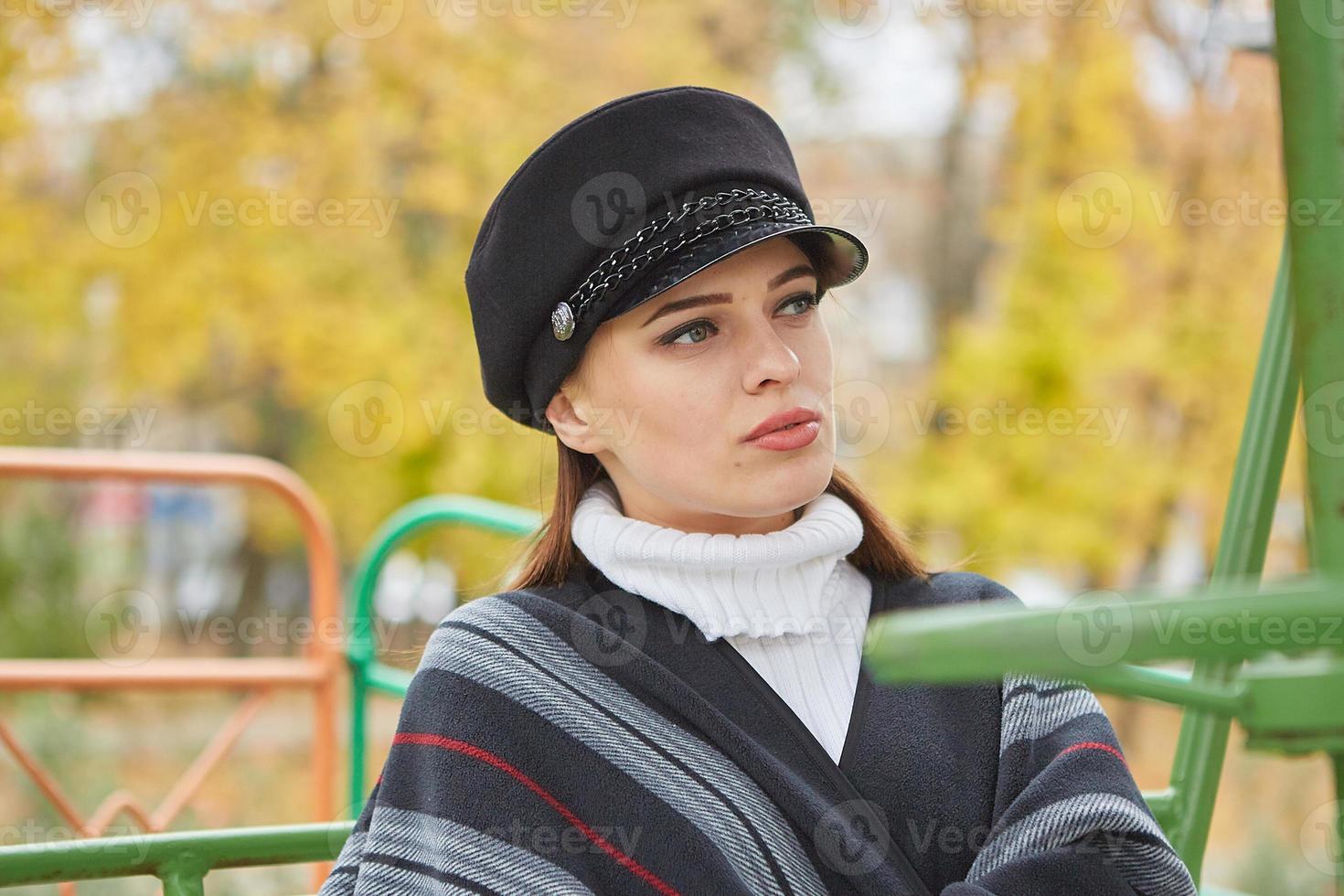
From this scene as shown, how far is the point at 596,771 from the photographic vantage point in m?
1.49

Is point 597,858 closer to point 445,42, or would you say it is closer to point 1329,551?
point 1329,551

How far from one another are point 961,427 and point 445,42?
3.20 m

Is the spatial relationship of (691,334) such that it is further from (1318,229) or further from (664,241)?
(1318,229)

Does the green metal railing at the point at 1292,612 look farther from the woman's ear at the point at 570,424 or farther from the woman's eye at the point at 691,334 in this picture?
the woman's ear at the point at 570,424
